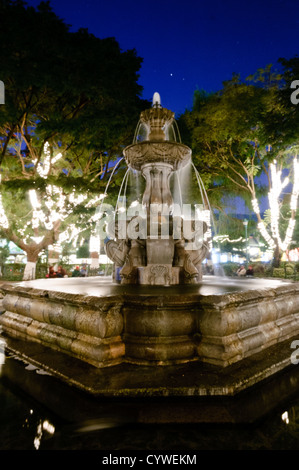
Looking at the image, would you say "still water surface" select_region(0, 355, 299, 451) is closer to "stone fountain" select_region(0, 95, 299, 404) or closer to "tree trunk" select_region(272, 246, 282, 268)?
"stone fountain" select_region(0, 95, 299, 404)

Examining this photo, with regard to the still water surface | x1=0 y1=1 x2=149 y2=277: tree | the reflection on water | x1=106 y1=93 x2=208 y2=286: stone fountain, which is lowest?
the still water surface

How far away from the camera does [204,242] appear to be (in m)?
6.79

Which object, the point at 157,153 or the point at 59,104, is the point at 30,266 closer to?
the point at 59,104

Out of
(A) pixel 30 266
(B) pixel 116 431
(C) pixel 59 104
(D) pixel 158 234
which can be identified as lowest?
(B) pixel 116 431

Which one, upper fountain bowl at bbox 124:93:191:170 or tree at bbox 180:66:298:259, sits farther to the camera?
tree at bbox 180:66:298:259

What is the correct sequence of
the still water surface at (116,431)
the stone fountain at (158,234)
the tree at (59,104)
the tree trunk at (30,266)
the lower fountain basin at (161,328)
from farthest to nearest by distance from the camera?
the tree trunk at (30,266) < the tree at (59,104) < the stone fountain at (158,234) < the lower fountain basin at (161,328) < the still water surface at (116,431)

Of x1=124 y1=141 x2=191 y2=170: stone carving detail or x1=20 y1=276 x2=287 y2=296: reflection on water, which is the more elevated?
x1=124 y1=141 x2=191 y2=170: stone carving detail

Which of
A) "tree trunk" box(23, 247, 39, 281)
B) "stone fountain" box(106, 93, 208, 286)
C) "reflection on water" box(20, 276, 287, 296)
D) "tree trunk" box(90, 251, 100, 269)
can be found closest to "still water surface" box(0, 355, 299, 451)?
"reflection on water" box(20, 276, 287, 296)

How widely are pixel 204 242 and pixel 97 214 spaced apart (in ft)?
40.1

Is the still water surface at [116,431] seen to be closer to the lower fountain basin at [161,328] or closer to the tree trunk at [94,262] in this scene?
the lower fountain basin at [161,328]

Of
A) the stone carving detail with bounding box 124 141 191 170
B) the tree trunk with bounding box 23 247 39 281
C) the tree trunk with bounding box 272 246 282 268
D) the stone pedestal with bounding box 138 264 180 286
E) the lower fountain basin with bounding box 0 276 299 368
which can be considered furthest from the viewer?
the tree trunk with bounding box 272 246 282 268

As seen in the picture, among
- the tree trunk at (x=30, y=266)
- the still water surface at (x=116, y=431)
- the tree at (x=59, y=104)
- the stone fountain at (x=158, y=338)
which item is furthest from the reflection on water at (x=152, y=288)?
the tree trunk at (x=30, y=266)

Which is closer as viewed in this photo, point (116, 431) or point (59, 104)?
point (116, 431)

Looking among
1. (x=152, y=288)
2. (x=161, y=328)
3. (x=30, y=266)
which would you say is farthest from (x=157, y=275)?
(x=30, y=266)
